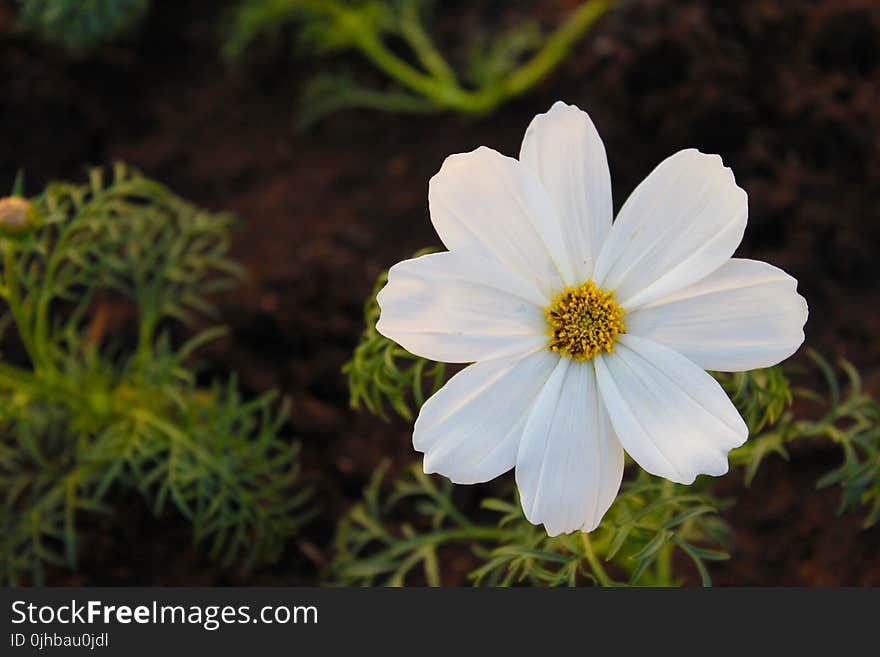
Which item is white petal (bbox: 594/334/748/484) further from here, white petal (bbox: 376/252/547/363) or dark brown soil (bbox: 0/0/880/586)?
dark brown soil (bbox: 0/0/880/586)

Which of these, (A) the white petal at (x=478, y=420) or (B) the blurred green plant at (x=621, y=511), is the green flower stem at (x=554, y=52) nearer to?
(B) the blurred green plant at (x=621, y=511)

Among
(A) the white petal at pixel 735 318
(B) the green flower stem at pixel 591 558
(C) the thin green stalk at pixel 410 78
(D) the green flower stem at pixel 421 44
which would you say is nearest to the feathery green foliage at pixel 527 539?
(B) the green flower stem at pixel 591 558

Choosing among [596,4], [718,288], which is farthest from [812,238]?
[718,288]

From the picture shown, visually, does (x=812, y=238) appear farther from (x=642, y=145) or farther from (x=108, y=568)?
(x=108, y=568)

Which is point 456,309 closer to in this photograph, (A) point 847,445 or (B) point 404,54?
(A) point 847,445

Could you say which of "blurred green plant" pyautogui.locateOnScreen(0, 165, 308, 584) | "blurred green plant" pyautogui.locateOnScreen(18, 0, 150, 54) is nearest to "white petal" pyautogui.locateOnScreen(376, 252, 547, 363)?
"blurred green plant" pyautogui.locateOnScreen(0, 165, 308, 584)

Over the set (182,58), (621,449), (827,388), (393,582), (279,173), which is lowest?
(621,449)
